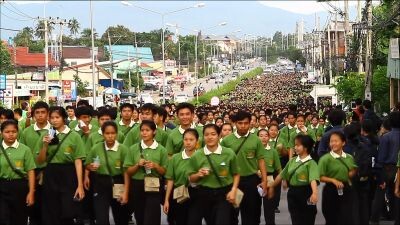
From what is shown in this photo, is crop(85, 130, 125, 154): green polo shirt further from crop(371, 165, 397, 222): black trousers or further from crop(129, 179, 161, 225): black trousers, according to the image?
crop(371, 165, 397, 222): black trousers

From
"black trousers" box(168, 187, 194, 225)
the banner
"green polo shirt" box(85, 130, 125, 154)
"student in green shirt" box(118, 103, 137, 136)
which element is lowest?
"black trousers" box(168, 187, 194, 225)

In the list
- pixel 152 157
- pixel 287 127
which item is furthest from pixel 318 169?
pixel 287 127

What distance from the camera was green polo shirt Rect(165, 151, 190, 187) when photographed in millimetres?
10922

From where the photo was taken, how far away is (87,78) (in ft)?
303

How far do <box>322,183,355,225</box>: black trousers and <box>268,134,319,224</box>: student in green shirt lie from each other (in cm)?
20

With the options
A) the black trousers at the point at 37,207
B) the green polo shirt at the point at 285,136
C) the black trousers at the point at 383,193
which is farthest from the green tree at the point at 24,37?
the black trousers at the point at 37,207

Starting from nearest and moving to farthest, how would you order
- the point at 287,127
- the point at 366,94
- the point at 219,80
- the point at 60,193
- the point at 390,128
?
the point at 60,193 < the point at 390,128 < the point at 287,127 < the point at 366,94 < the point at 219,80

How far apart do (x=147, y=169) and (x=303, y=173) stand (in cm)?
196

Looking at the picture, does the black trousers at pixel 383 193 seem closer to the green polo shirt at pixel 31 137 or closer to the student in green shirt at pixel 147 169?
the student in green shirt at pixel 147 169

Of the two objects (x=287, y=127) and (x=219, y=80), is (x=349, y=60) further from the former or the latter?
(x=219, y=80)

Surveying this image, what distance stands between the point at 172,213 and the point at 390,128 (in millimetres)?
3522

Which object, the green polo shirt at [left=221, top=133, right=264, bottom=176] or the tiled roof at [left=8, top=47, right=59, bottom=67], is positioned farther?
the tiled roof at [left=8, top=47, right=59, bottom=67]

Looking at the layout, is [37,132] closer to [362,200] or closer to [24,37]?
[362,200]

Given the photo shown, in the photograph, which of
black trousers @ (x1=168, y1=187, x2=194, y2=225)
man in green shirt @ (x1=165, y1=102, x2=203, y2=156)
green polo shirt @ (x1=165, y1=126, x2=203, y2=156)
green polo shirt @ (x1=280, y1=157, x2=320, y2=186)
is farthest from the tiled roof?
green polo shirt @ (x1=280, y1=157, x2=320, y2=186)
